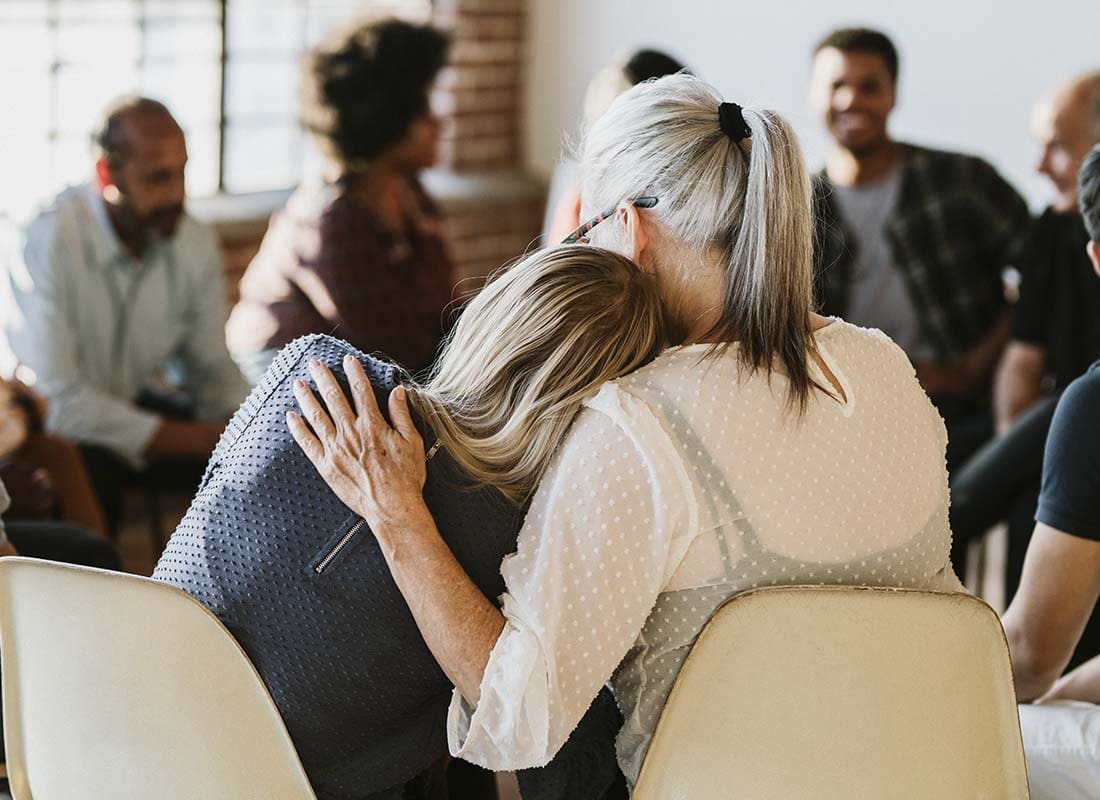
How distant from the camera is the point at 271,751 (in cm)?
140

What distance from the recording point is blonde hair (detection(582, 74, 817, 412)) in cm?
143

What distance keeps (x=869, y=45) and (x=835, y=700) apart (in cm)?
243

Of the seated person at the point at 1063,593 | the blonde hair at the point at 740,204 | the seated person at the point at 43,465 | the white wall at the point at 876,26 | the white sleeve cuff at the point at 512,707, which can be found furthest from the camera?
the white wall at the point at 876,26

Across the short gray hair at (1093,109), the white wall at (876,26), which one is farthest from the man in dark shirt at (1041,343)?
the white wall at (876,26)

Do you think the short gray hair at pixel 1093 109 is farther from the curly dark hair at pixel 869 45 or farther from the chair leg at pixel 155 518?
the chair leg at pixel 155 518

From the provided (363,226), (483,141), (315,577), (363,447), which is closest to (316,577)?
(315,577)

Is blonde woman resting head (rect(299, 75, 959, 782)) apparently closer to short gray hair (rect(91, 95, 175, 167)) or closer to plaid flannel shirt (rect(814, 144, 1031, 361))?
short gray hair (rect(91, 95, 175, 167))

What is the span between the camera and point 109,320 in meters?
3.15

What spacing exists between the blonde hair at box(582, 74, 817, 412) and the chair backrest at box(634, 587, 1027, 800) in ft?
0.74

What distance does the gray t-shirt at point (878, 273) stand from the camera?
3.47 m

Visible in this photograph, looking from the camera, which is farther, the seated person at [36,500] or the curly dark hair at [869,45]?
the curly dark hair at [869,45]

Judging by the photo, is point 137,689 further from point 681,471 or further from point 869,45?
point 869,45

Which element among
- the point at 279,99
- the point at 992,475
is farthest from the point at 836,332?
the point at 279,99

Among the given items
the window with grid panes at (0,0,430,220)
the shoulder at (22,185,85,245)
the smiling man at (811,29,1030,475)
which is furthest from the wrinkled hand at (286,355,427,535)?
the window with grid panes at (0,0,430,220)
